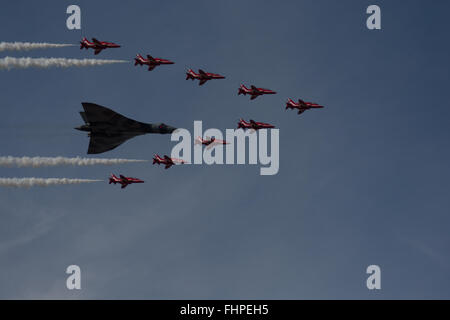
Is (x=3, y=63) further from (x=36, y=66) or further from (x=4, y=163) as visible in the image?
(x=4, y=163)

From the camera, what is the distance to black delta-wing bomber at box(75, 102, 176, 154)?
132875mm

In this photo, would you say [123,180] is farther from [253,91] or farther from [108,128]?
[253,91]

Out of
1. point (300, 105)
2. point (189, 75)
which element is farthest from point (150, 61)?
point (300, 105)

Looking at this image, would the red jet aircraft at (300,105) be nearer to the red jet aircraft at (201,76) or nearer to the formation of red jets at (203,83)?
the formation of red jets at (203,83)

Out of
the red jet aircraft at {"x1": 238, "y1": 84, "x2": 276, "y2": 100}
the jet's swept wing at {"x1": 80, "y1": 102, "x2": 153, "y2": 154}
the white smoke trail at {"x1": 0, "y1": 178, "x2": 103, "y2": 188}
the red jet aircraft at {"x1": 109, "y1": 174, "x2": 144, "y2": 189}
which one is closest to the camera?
the white smoke trail at {"x1": 0, "y1": 178, "x2": 103, "y2": 188}

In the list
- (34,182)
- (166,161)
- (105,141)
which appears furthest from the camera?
(105,141)

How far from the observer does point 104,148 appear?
137625mm

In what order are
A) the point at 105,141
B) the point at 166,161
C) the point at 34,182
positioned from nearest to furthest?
the point at 34,182
the point at 166,161
the point at 105,141

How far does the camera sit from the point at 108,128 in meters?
135

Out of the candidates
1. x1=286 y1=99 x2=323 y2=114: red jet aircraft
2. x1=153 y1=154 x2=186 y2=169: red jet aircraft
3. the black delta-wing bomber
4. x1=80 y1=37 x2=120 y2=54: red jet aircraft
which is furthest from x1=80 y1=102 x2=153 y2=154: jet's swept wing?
x1=286 y1=99 x2=323 y2=114: red jet aircraft

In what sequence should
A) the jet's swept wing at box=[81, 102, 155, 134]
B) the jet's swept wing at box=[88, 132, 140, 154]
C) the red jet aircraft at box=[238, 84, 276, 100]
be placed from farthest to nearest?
the jet's swept wing at box=[88, 132, 140, 154], the jet's swept wing at box=[81, 102, 155, 134], the red jet aircraft at box=[238, 84, 276, 100]

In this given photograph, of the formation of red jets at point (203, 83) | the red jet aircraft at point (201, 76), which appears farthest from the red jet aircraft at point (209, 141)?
the red jet aircraft at point (201, 76)

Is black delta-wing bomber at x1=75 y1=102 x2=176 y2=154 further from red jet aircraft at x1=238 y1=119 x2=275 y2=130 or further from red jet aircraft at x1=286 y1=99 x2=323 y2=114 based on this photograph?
red jet aircraft at x1=286 y1=99 x2=323 y2=114
